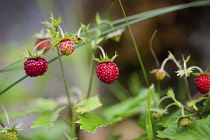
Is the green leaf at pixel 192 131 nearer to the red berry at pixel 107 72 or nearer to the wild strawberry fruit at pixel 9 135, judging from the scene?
the red berry at pixel 107 72

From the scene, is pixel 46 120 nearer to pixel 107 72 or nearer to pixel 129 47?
pixel 107 72

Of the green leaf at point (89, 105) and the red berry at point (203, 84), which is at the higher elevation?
the green leaf at point (89, 105)

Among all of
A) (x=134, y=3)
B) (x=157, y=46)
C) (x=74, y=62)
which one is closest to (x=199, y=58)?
(x=157, y=46)

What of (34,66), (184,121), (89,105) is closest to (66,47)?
(34,66)

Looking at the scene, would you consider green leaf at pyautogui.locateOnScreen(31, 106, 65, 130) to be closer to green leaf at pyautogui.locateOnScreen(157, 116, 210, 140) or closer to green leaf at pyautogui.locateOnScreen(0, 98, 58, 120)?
green leaf at pyautogui.locateOnScreen(0, 98, 58, 120)

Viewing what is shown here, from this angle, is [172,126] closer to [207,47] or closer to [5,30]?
[207,47]

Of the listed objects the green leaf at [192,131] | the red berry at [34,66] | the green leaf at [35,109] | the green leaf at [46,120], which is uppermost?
the red berry at [34,66]

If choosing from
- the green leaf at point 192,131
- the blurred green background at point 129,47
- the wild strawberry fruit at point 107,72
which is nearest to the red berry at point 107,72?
the wild strawberry fruit at point 107,72

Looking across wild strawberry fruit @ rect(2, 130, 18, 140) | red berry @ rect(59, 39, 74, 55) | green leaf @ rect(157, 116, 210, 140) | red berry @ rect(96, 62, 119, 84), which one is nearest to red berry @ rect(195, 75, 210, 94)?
green leaf @ rect(157, 116, 210, 140)

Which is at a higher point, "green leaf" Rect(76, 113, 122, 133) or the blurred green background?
the blurred green background
